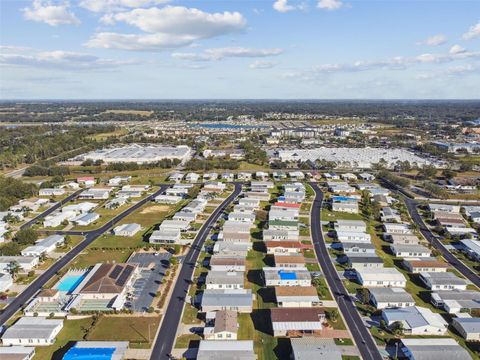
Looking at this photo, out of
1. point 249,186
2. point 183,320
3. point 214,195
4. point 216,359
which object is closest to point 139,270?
point 183,320

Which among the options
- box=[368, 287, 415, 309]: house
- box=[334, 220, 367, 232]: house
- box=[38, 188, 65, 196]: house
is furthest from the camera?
box=[38, 188, 65, 196]: house

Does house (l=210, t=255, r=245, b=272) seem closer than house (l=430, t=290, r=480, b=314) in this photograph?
No

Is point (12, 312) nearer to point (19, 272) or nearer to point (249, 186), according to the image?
point (19, 272)

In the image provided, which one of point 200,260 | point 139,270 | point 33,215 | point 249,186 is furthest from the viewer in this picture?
point 249,186

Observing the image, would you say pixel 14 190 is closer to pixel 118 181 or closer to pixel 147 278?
pixel 118 181

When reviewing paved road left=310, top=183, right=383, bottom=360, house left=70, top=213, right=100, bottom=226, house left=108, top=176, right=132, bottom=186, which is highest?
house left=108, top=176, right=132, bottom=186

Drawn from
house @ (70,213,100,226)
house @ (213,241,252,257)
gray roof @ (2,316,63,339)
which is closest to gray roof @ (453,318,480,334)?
house @ (213,241,252,257)

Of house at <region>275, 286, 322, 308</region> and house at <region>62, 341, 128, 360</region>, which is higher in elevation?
house at <region>275, 286, 322, 308</region>

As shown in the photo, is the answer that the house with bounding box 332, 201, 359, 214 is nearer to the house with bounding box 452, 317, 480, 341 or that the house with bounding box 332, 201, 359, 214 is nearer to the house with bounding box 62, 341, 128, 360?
the house with bounding box 452, 317, 480, 341
